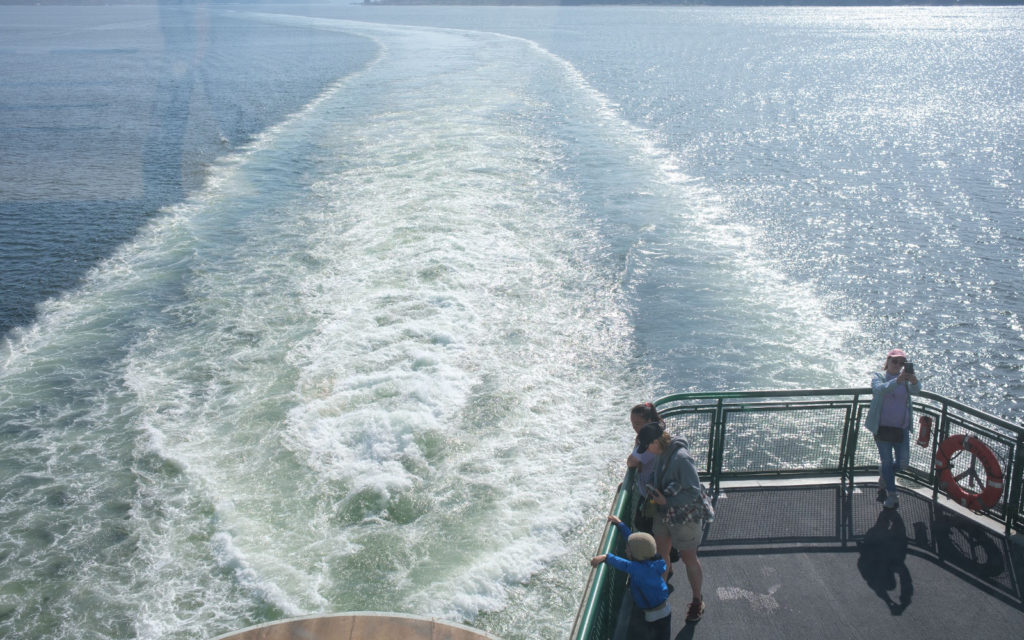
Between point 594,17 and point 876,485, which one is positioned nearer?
point 876,485

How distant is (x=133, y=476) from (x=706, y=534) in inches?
327

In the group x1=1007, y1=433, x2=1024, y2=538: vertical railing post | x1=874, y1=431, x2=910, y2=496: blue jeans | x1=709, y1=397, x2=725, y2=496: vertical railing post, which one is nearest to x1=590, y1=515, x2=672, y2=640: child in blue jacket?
x1=709, y1=397, x2=725, y2=496: vertical railing post

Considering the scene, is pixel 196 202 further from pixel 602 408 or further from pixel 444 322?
pixel 602 408

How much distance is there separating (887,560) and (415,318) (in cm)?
1071

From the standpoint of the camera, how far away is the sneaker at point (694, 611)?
628 centimetres

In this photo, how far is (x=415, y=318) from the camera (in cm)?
1586

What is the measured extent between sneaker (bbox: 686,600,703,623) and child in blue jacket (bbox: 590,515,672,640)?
447mm

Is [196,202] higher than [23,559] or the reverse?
higher

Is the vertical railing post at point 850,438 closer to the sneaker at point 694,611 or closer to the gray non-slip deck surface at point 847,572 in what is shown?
the gray non-slip deck surface at point 847,572

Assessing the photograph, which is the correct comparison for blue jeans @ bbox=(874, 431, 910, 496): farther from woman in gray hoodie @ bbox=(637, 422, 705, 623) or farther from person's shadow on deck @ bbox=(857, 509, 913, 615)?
woman in gray hoodie @ bbox=(637, 422, 705, 623)

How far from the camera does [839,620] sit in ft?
Result: 20.8

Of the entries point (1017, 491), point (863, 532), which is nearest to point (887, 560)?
point (863, 532)

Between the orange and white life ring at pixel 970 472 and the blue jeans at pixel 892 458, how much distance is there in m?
0.32

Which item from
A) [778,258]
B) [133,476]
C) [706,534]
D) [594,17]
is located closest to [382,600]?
[706,534]
